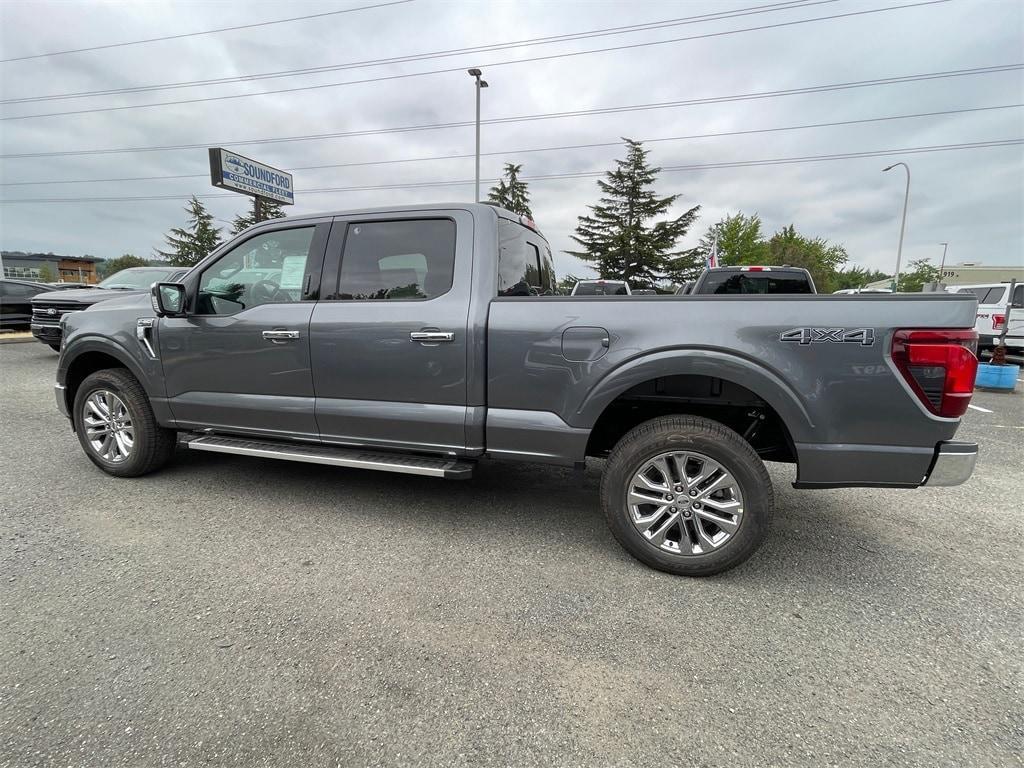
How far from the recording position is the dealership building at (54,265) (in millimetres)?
76613

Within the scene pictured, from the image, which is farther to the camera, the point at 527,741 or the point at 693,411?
the point at 693,411

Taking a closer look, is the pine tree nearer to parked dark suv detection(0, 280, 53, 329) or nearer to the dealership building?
parked dark suv detection(0, 280, 53, 329)

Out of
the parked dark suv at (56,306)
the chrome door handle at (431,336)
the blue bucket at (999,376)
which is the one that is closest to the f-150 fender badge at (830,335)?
the chrome door handle at (431,336)

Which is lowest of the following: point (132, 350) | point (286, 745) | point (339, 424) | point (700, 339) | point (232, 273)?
point (286, 745)

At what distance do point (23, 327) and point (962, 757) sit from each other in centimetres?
1839

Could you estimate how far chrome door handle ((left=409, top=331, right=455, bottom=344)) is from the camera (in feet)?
10.0

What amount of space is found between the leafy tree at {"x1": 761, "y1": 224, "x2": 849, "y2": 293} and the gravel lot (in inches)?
1760

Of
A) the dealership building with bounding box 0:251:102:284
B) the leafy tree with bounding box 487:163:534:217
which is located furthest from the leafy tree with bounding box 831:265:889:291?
the dealership building with bounding box 0:251:102:284

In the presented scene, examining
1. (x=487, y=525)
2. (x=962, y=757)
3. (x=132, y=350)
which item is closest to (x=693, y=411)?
(x=487, y=525)

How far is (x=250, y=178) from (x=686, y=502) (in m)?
16.1

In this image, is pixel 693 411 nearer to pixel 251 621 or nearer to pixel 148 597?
pixel 251 621

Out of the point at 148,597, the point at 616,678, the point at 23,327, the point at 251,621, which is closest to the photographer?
the point at 616,678

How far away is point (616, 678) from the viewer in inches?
81.9

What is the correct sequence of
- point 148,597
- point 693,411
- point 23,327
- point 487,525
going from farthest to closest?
point 23,327
point 487,525
point 693,411
point 148,597
